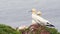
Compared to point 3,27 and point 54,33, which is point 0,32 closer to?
point 3,27

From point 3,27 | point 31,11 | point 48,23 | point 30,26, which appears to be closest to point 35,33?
point 30,26

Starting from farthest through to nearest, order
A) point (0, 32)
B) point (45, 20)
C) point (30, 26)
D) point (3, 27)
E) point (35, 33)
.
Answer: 1. point (3, 27)
2. point (0, 32)
3. point (45, 20)
4. point (30, 26)
5. point (35, 33)

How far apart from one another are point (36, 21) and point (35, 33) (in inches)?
44.7

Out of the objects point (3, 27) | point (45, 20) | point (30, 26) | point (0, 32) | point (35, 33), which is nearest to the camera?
point (35, 33)

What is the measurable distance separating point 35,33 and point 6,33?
82.4 inches

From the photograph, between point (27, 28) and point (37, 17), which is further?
point (37, 17)

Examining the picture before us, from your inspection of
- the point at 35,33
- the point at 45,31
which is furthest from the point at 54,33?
the point at 35,33

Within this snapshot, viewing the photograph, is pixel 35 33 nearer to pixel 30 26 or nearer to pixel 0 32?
pixel 30 26

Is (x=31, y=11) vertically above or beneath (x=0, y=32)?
above

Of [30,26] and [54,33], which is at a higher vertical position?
[30,26]

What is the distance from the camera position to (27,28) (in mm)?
8156

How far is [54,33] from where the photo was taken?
11.0 metres

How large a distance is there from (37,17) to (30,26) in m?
0.78

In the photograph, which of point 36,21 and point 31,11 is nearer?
point 36,21
